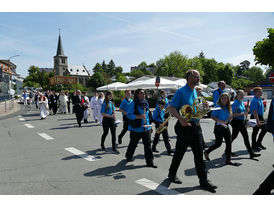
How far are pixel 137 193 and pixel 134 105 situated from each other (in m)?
1.96

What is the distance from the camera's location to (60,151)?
6.31 metres

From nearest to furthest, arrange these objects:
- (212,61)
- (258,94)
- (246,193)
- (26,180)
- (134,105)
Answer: (246,193) → (26,180) → (134,105) → (258,94) → (212,61)

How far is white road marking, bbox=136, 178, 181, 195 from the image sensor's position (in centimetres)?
355

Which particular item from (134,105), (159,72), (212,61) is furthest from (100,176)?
(212,61)

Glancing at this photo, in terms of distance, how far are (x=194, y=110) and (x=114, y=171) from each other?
83.8 inches

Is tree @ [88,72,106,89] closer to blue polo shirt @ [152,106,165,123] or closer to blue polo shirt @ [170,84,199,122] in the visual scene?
blue polo shirt @ [152,106,165,123]

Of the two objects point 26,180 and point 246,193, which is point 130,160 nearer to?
point 26,180

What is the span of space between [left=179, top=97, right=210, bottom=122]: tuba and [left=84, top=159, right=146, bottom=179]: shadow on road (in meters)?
1.73

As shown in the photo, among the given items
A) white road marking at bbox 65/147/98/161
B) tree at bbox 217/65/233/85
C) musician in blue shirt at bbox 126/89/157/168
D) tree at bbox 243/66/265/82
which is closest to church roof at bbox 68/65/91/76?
tree at bbox 217/65/233/85

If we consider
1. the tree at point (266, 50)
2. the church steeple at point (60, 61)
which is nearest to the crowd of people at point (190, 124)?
the tree at point (266, 50)

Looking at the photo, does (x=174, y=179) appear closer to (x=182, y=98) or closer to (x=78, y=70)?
(x=182, y=98)

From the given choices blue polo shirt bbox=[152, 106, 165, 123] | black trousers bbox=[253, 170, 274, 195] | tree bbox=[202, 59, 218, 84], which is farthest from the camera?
tree bbox=[202, 59, 218, 84]

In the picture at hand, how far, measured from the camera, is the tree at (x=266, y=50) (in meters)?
15.5

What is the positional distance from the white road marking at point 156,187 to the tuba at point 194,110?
1.18 meters
